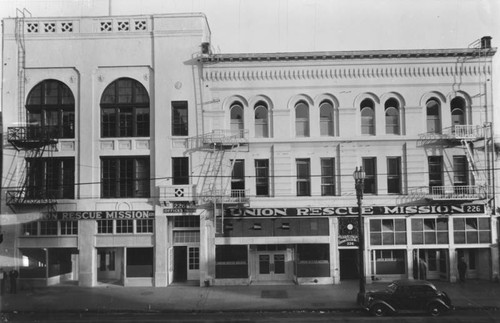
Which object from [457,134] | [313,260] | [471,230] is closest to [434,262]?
[471,230]

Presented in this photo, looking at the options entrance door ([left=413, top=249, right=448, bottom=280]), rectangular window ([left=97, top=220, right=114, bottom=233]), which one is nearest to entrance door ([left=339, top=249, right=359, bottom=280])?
entrance door ([left=413, top=249, right=448, bottom=280])

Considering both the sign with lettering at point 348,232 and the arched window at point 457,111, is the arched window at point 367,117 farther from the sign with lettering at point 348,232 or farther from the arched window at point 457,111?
the sign with lettering at point 348,232

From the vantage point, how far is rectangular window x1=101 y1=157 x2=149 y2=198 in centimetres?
2528

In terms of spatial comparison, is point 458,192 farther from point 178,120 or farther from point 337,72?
point 178,120

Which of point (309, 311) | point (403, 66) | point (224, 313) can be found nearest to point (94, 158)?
point (224, 313)

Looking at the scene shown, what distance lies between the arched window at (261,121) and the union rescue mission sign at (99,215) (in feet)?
23.4

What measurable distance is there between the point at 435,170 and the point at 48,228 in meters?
20.9

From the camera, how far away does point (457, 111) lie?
25250 millimetres

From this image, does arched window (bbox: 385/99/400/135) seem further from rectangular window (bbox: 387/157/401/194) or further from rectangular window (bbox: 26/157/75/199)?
rectangular window (bbox: 26/157/75/199)

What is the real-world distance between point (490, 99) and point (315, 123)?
925cm

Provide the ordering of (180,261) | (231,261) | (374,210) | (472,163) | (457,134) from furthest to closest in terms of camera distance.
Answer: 1. (180,261)
2. (231,261)
3. (374,210)
4. (472,163)
5. (457,134)

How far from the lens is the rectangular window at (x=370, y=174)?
25.0 m

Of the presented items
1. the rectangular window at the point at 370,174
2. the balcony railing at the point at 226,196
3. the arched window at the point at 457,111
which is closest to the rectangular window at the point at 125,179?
the balcony railing at the point at 226,196

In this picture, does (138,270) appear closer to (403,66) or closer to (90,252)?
(90,252)
